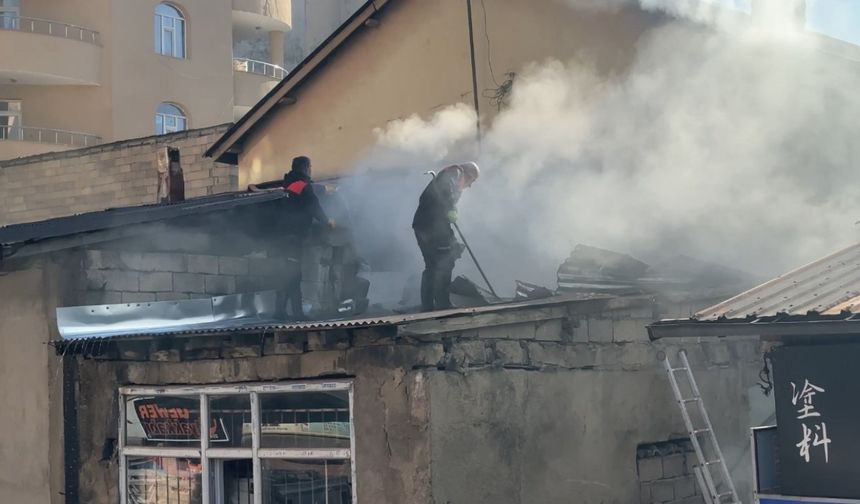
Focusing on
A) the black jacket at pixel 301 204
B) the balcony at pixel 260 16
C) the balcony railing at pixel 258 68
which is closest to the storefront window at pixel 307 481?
the black jacket at pixel 301 204

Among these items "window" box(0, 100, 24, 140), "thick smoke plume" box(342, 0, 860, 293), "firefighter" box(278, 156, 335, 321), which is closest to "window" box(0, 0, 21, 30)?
"window" box(0, 100, 24, 140)

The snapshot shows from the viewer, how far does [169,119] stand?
3198 centimetres

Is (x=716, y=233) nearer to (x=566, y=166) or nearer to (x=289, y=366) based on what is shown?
(x=566, y=166)

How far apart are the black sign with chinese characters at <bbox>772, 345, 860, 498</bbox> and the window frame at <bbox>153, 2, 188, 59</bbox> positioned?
2691 cm

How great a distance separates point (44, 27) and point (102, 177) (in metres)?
8.36

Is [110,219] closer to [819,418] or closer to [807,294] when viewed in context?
[807,294]

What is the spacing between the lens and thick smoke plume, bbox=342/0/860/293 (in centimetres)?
1472

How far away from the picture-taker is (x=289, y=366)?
31.2 ft

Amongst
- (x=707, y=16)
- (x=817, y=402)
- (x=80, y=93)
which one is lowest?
(x=817, y=402)

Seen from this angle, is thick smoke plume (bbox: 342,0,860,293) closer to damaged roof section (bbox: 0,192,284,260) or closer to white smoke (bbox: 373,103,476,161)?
white smoke (bbox: 373,103,476,161)

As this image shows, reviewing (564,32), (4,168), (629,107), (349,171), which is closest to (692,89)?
(629,107)

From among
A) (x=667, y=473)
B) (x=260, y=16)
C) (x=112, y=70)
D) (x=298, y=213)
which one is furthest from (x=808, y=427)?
(x=260, y=16)

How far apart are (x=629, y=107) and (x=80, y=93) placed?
1941 centimetres

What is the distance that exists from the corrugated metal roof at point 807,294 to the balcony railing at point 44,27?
83.5ft
